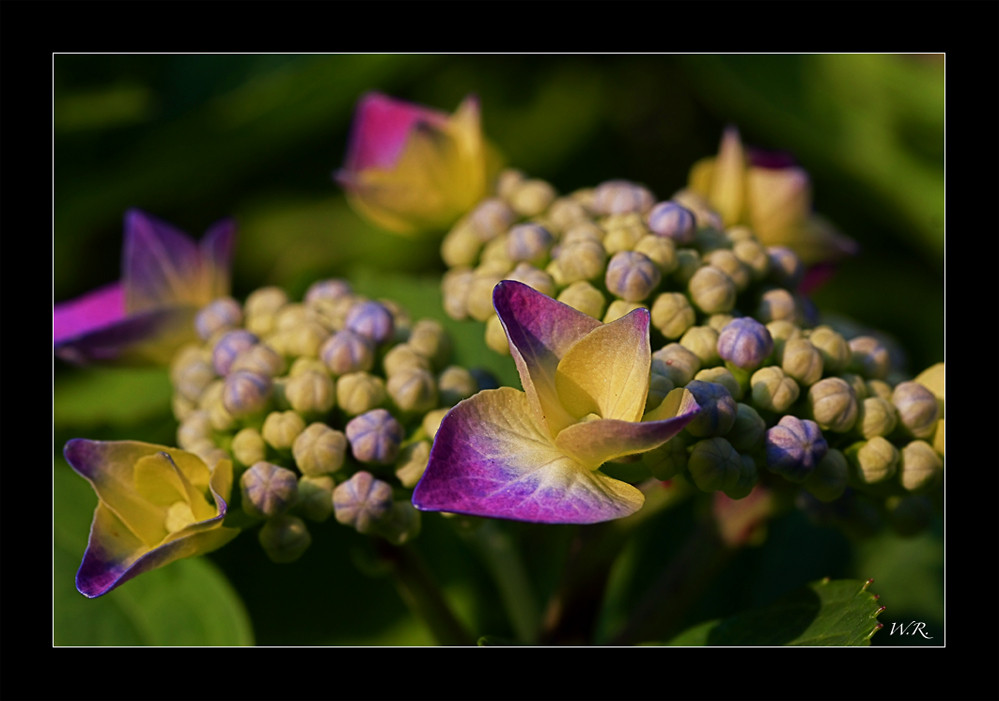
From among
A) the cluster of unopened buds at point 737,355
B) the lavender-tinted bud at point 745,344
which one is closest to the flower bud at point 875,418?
the cluster of unopened buds at point 737,355

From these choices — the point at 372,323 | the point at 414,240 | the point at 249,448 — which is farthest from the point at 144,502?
the point at 414,240

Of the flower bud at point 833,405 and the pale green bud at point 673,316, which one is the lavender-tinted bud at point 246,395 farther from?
the flower bud at point 833,405

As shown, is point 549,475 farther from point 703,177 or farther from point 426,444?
point 703,177

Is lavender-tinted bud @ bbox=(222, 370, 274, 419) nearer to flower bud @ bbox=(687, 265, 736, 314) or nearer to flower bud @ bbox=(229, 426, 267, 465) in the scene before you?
flower bud @ bbox=(229, 426, 267, 465)

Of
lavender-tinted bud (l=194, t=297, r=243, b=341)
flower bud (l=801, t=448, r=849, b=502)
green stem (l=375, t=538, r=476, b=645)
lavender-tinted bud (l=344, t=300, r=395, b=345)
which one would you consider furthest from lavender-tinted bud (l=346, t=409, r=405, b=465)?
flower bud (l=801, t=448, r=849, b=502)

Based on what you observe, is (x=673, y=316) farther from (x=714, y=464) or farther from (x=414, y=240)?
(x=414, y=240)

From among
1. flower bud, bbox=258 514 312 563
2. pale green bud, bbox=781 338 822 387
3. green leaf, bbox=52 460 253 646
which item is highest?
pale green bud, bbox=781 338 822 387
